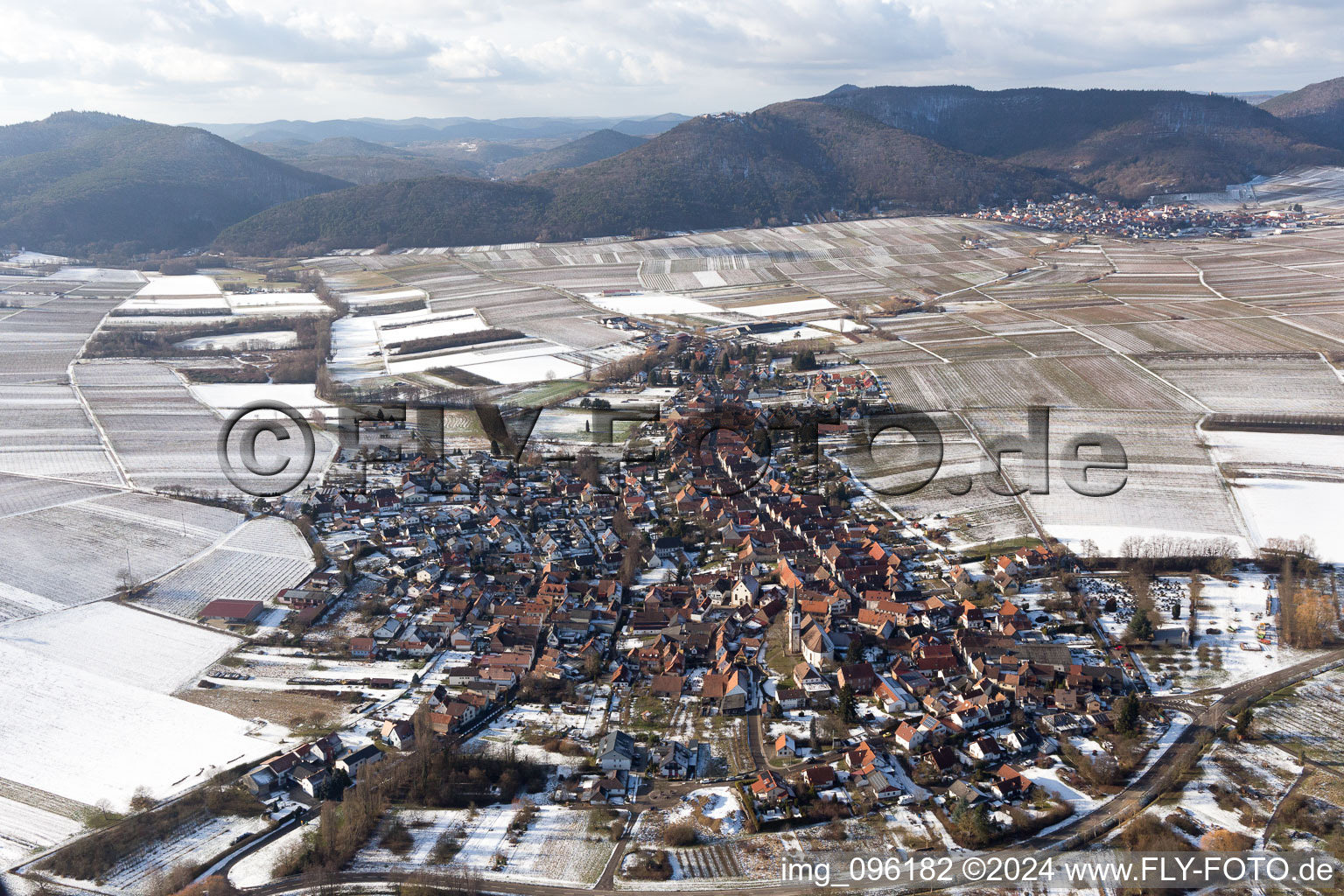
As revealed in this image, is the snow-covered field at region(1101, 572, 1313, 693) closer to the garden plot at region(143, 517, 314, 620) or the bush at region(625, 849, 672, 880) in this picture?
the bush at region(625, 849, 672, 880)

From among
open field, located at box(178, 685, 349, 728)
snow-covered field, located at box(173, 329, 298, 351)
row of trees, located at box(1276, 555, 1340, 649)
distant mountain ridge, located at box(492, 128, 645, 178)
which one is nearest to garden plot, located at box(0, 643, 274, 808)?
open field, located at box(178, 685, 349, 728)

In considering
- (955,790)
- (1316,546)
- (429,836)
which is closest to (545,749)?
(429,836)

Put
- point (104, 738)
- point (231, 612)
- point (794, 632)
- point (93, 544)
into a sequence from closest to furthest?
point (104, 738)
point (794, 632)
point (231, 612)
point (93, 544)

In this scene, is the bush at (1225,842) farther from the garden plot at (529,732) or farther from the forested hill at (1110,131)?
the forested hill at (1110,131)

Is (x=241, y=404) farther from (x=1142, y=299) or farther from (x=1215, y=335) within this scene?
(x=1142, y=299)

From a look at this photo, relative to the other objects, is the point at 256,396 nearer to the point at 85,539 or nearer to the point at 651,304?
the point at 85,539

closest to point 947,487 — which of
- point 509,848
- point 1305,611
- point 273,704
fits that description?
point 1305,611

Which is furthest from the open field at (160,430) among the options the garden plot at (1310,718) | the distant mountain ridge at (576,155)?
the distant mountain ridge at (576,155)
